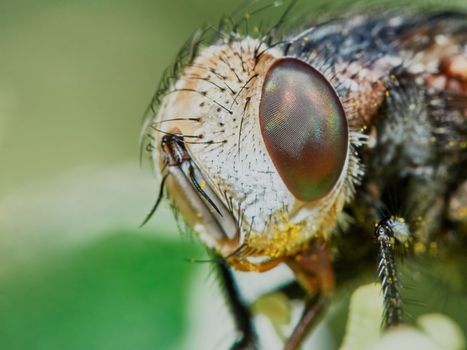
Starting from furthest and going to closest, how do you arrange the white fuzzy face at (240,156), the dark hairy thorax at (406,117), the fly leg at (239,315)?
the fly leg at (239,315) → the dark hairy thorax at (406,117) → the white fuzzy face at (240,156)

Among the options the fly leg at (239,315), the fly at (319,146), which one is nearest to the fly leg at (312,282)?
the fly at (319,146)

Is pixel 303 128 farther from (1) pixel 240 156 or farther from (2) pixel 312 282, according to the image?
(2) pixel 312 282

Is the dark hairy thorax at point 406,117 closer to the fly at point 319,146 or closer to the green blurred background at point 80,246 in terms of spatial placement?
the fly at point 319,146

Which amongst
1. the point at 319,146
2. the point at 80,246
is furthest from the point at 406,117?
the point at 80,246

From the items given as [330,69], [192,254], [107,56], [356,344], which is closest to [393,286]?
[356,344]

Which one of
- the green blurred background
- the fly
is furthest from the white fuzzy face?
the green blurred background
